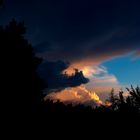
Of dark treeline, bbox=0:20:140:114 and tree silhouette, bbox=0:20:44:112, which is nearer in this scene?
dark treeline, bbox=0:20:140:114

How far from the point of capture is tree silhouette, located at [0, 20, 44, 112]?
69.6ft

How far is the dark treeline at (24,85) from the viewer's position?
A: 18055 millimetres

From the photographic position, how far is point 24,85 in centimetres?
2709

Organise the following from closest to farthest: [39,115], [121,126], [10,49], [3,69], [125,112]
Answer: [39,115], [121,126], [125,112], [3,69], [10,49]

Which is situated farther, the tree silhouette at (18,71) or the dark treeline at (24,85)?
the tree silhouette at (18,71)

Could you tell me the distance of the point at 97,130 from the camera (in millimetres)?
17156

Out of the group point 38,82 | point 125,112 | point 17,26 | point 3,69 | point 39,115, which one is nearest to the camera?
point 39,115

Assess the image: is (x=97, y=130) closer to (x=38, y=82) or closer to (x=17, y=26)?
(x=38, y=82)

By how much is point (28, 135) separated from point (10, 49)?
16.1 meters

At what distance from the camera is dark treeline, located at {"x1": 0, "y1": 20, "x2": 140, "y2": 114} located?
18.1 meters

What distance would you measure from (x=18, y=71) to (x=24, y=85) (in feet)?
5.38

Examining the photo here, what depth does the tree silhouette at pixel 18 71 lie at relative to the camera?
69.6 ft

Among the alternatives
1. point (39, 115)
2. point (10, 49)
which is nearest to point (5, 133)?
point (39, 115)

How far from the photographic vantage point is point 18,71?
2798 centimetres
